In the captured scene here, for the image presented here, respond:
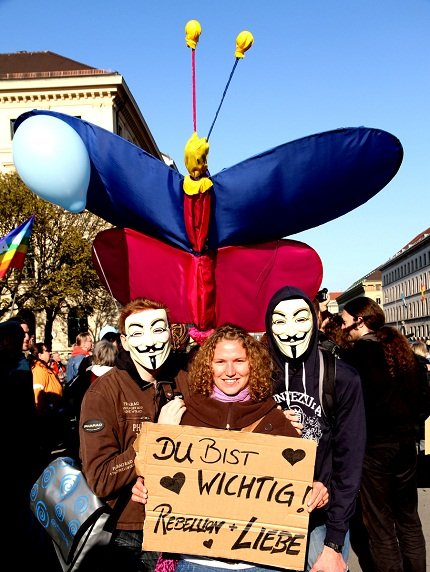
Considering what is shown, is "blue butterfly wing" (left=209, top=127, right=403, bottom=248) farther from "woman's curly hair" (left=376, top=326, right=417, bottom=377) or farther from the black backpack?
the black backpack

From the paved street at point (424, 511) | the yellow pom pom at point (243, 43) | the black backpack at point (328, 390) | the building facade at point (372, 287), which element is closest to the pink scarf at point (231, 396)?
the black backpack at point (328, 390)

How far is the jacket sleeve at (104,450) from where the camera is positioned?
2.32m

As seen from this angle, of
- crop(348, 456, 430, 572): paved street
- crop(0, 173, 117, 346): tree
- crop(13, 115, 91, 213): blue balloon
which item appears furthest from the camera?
crop(0, 173, 117, 346): tree

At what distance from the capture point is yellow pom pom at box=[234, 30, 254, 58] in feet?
11.0

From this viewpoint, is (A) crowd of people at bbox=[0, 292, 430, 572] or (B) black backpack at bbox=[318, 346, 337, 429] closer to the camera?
(A) crowd of people at bbox=[0, 292, 430, 572]

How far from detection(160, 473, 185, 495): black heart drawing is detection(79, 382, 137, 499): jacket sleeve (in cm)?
18

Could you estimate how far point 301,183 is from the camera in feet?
11.1

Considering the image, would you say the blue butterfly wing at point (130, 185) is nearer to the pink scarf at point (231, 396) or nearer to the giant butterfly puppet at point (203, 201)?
the giant butterfly puppet at point (203, 201)

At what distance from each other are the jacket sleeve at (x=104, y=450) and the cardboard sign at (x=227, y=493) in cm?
17

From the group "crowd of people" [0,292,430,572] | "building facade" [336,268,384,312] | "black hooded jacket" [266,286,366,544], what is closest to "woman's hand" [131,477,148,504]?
"crowd of people" [0,292,430,572]

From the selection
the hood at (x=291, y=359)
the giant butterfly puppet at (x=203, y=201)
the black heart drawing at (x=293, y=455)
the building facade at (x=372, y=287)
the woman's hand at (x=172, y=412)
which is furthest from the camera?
the building facade at (x=372, y=287)

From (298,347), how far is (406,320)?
265ft

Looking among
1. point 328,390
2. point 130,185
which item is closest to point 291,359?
point 328,390

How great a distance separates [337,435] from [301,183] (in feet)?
4.95
